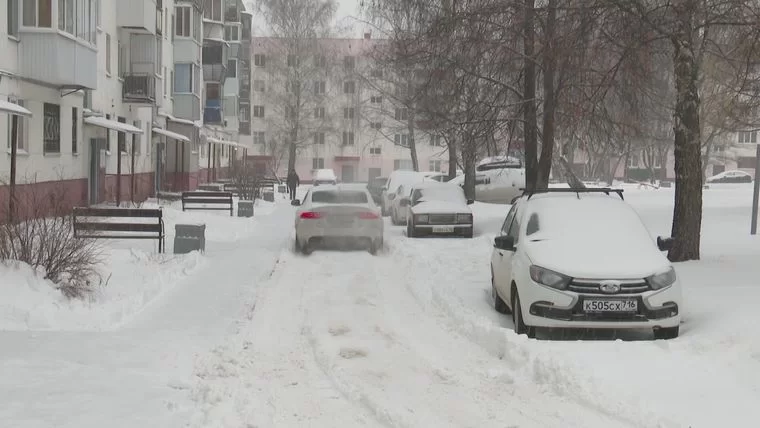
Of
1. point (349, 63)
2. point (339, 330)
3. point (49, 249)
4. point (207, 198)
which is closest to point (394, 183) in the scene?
point (207, 198)

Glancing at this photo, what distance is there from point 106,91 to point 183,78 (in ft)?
37.1

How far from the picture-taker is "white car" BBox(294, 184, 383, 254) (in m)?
17.8

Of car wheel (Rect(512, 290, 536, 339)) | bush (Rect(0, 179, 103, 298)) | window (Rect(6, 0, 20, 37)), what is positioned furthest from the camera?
window (Rect(6, 0, 20, 37))

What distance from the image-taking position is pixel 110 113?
103ft

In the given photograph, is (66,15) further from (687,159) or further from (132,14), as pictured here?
(687,159)

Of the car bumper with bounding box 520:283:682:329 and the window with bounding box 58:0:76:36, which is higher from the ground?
the window with bounding box 58:0:76:36

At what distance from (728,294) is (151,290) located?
293 inches

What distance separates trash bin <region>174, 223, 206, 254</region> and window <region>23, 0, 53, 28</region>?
7673 mm

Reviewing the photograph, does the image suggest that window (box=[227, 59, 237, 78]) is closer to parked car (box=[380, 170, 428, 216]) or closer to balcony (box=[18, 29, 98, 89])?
parked car (box=[380, 170, 428, 216])

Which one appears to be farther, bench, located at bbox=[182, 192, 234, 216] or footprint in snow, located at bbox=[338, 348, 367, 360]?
bench, located at bbox=[182, 192, 234, 216]

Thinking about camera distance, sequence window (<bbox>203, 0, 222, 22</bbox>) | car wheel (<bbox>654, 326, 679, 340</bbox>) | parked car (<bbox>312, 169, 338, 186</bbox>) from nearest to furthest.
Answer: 1. car wheel (<bbox>654, 326, 679, 340</bbox>)
2. window (<bbox>203, 0, 222, 22</bbox>)
3. parked car (<bbox>312, 169, 338, 186</bbox>)

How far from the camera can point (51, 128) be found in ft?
79.6

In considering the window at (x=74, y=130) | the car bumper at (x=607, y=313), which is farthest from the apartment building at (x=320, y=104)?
the car bumper at (x=607, y=313)

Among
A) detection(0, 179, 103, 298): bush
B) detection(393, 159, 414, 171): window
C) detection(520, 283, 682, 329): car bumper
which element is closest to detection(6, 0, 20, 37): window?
detection(0, 179, 103, 298): bush
